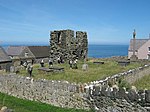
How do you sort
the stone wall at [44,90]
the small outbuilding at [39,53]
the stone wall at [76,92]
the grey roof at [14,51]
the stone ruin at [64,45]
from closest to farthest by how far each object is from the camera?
the stone wall at [76,92], the stone wall at [44,90], the stone ruin at [64,45], the grey roof at [14,51], the small outbuilding at [39,53]

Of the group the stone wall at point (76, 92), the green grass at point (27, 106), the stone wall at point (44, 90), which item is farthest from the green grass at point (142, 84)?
the green grass at point (27, 106)

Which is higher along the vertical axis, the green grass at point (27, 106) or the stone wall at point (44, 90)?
the stone wall at point (44, 90)

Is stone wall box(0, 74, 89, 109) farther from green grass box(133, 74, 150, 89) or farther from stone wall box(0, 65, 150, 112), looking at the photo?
green grass box(133, 74, 150, 89)

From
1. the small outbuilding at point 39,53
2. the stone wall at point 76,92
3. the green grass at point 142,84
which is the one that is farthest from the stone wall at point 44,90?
the small outbuilding at point 39,53

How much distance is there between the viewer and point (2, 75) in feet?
73.3

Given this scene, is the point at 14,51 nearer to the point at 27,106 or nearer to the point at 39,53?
the point at 39,53

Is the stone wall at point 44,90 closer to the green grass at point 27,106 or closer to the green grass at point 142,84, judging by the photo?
the green grass at point 27,106

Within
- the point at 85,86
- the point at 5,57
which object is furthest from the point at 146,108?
the point at 5,57

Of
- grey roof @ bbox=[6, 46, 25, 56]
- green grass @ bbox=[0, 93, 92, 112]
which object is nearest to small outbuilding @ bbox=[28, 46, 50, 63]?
grey roof @ bbox=[6, 46, 25, 56]

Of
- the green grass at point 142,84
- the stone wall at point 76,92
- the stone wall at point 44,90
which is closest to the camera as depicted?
the stone wall at point 76,92

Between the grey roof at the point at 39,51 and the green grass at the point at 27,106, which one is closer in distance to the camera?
the green grass at the point at 27,106

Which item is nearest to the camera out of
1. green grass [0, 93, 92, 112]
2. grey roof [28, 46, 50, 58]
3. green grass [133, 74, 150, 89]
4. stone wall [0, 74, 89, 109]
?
stone wall [0, 74, 89, 109]

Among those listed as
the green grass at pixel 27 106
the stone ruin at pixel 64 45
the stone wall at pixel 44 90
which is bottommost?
the green grass at pixel 27 106

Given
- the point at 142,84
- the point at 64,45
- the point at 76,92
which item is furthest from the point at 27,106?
the point at 64,45
